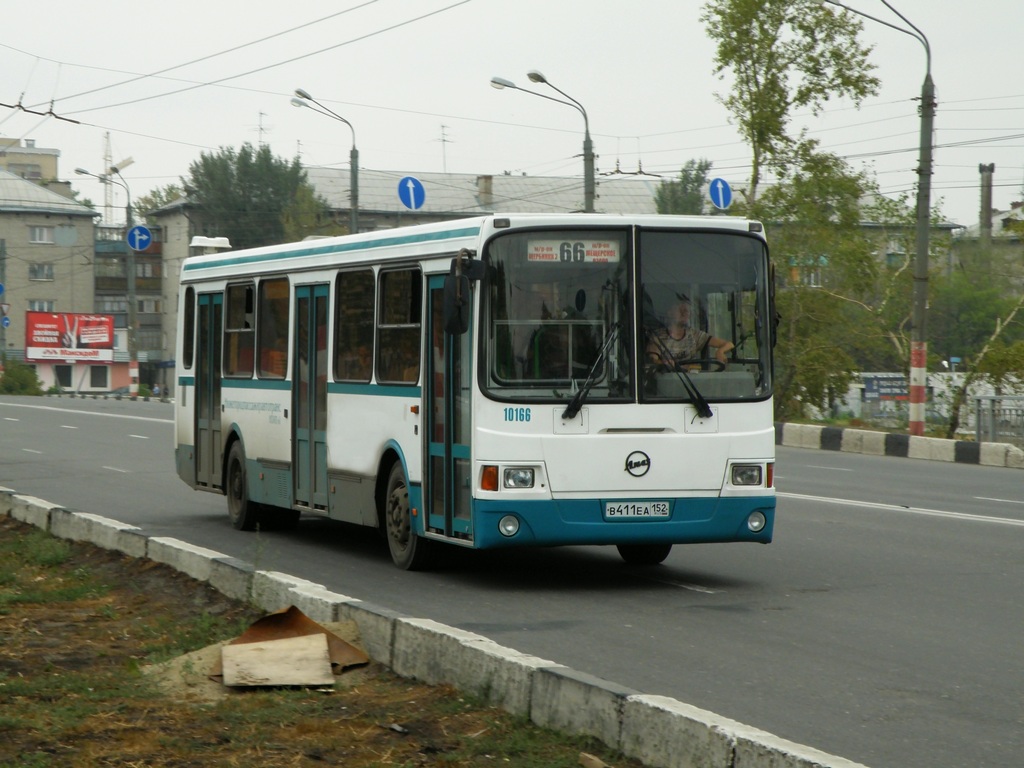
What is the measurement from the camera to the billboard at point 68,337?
9619 centimetres

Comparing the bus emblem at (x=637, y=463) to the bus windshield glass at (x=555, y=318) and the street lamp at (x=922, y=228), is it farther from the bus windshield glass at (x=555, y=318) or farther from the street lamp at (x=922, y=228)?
the street lamp at (x=922, y=228)

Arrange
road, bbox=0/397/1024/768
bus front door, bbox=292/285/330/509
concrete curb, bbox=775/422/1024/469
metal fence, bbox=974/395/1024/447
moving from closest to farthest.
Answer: road, bbox=0/397/1024/768 → bus front door, bbox=292/285/330/509 → concrete curb, bbox=775/422/1024/469 → metal fence, bbox=974/395/1024/447

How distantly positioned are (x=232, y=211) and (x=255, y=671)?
87259mm

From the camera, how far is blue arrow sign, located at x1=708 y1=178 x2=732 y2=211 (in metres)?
33.7

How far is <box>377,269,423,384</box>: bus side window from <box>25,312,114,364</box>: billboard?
88.8 metres

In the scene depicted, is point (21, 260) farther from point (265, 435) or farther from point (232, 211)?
point (265, 435)

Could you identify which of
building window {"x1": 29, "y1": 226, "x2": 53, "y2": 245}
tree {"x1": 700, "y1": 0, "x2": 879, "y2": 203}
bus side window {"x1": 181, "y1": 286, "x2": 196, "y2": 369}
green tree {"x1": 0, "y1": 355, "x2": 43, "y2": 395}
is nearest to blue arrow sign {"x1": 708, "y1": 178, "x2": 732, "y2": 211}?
tree {"x1": 700, "y1": 0, "x2": 879, "y2": 203}

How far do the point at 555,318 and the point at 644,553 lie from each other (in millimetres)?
2493

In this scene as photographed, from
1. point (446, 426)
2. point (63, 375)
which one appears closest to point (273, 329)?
point (446, 426)

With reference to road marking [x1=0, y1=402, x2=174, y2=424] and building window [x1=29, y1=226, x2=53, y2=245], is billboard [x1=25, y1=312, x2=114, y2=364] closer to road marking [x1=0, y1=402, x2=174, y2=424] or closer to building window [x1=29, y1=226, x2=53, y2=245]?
building window [x1=29, y1=226, x2=53, y2=245]

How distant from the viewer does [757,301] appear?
10.5 meters

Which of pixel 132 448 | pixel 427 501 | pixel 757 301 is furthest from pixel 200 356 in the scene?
pixel 132 448

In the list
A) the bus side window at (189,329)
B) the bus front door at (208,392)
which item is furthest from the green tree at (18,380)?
the bus front door at (208,392)

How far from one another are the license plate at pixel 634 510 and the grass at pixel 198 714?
2.46m
